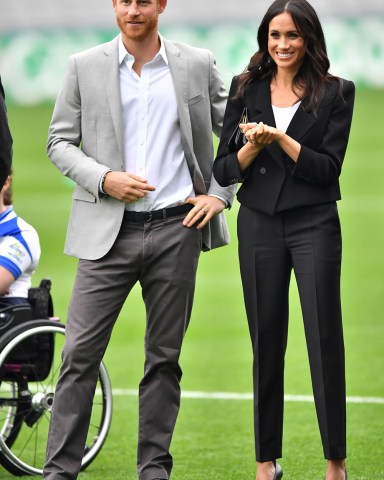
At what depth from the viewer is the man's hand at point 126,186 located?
511 cm

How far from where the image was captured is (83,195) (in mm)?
5316

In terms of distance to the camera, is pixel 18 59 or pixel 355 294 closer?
pixel 355 294

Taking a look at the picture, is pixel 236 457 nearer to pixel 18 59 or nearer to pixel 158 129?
pixel 158 129

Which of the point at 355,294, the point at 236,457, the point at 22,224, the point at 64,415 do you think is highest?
the point at 22,224

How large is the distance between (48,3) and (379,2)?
10.2 metres

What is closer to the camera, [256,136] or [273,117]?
[256,136]

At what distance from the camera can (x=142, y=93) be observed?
5.24m

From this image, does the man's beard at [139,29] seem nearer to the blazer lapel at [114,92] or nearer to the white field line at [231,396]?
the blazer lapel at [114,92]

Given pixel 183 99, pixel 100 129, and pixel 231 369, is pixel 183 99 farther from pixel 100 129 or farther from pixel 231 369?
pixel 231 369

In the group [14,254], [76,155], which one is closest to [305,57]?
[76,155]

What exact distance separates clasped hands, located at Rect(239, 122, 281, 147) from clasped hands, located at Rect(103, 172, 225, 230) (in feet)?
1.52

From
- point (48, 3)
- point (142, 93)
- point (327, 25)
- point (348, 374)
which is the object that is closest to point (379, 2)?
point (327, 25)

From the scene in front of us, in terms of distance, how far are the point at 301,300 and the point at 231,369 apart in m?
3.90

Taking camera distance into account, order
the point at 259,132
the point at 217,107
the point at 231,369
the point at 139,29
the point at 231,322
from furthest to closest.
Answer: the point at 231,322 → the point at 231,369 → the point at 217,107 → the point at 139,29 → the point at 259,132
